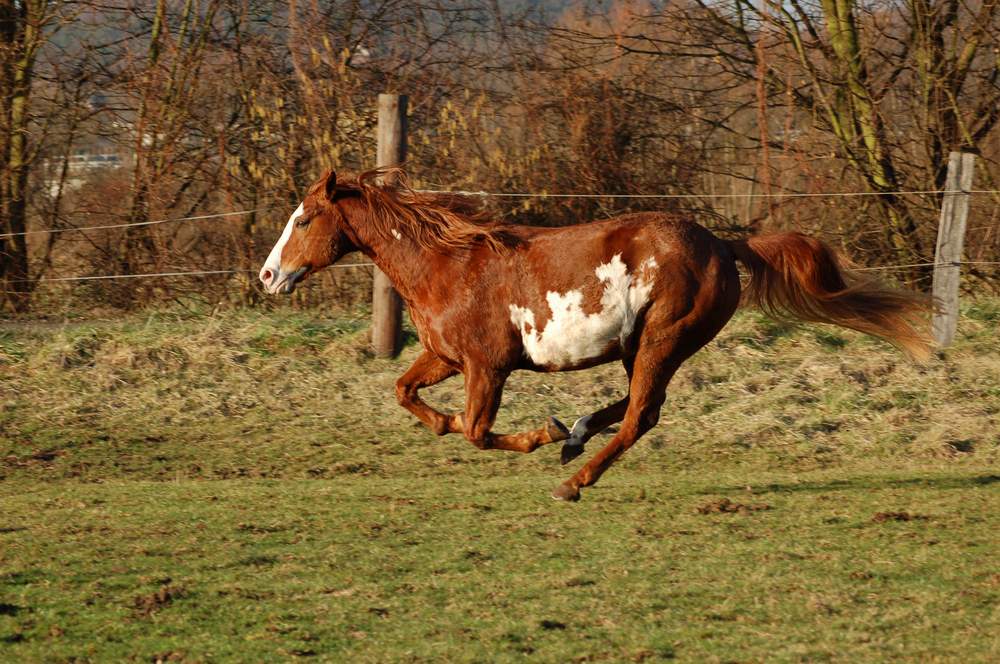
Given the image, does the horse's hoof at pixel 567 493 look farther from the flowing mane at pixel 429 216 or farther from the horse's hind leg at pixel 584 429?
the flowing mane at pixel 429 216

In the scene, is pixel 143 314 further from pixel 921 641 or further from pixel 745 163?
pixel 921 641

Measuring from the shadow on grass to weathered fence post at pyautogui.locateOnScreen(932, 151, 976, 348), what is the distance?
3.27 meters

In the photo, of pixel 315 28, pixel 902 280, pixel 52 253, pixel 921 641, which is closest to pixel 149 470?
pixel 921 641

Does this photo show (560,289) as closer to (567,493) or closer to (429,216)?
(429,216)

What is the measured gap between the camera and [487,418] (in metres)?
6.25

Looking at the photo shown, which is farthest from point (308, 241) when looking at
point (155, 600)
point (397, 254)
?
point (155, 600)

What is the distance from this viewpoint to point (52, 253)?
1287 centimetres

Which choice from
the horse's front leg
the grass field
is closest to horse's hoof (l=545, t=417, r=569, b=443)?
the horse's front leg

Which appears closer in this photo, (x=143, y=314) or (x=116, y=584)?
(x=116, y=584)

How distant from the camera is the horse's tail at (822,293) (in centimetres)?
659

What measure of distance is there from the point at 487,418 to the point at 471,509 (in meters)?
0.49

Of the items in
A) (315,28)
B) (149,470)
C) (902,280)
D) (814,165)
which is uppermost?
(315,28)

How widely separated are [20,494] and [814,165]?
8.71 meters

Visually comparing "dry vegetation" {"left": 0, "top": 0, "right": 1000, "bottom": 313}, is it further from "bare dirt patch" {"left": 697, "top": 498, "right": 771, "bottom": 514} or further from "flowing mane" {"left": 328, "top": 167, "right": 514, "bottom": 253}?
"bare dirt patch" {"left": 697, "top": 498, "right": 771, "bottom": 514}
